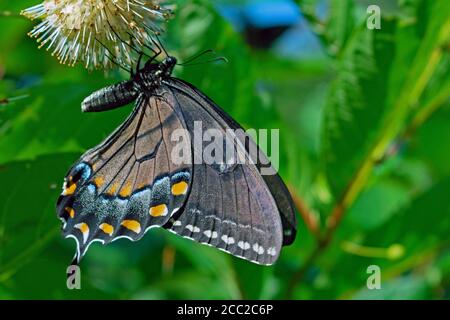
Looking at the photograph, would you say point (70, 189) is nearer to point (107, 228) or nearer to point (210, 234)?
point (107, 228)

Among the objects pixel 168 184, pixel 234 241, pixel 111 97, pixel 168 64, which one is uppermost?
pixel 168 64

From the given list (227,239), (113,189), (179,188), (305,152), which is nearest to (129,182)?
(113,189)

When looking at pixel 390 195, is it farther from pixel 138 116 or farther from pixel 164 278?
pixel 138 116

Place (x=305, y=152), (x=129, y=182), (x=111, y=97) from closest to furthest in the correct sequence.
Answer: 1. (x=111, y=97)
2. (x=129, y=182)
3. (x=305, y=152)

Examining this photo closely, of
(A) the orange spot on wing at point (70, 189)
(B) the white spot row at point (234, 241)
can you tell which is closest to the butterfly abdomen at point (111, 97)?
(A) the orange spot on wing at point (70, 189)

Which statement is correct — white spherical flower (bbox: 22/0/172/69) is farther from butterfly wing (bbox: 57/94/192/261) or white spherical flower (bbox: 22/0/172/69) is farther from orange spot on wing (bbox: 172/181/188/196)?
orange spot on wing (bbox: 172/181/188/196)

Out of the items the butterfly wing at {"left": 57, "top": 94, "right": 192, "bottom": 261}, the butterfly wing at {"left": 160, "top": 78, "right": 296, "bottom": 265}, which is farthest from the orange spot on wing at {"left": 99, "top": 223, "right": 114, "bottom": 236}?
the butterfly wing at {"left": 160, "top": 78, "right": 296, "bottom": 265}

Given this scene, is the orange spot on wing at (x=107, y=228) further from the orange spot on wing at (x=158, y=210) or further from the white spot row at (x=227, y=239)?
the white spot row at (x=227, y=239)

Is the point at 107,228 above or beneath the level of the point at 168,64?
beneath
